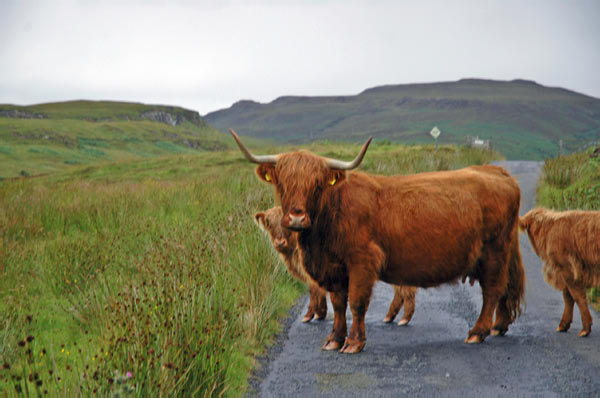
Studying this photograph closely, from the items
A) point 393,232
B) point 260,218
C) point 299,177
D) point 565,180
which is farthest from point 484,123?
point 299,177

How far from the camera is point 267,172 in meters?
4.79

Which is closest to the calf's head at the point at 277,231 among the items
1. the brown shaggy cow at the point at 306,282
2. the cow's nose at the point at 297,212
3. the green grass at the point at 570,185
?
the brown shaggy cow at the point at 306,282

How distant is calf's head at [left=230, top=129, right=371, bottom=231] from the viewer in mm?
4430

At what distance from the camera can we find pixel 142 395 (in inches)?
123

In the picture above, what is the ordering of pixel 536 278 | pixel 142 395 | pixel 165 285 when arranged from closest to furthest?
pixel 142 395
pixel 165 285
pixel 536 278

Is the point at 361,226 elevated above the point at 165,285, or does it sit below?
above

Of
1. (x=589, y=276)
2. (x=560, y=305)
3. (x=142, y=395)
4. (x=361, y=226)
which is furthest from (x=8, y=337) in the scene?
(x=560, y=305)

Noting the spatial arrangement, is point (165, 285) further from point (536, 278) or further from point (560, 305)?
point (536, 278)

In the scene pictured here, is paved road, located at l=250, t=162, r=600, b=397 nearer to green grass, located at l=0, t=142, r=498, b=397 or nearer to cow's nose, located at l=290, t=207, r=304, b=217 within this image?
green grass, located at l=0, t=142, r=498, b=397

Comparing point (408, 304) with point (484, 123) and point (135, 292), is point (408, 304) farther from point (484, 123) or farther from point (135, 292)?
point (484, 123)

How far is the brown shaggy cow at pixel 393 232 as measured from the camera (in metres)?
4.86

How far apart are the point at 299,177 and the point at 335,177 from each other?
1.13 feet

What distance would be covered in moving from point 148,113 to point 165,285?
476 feet

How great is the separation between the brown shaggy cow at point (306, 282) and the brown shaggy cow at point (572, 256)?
1.34 metres
